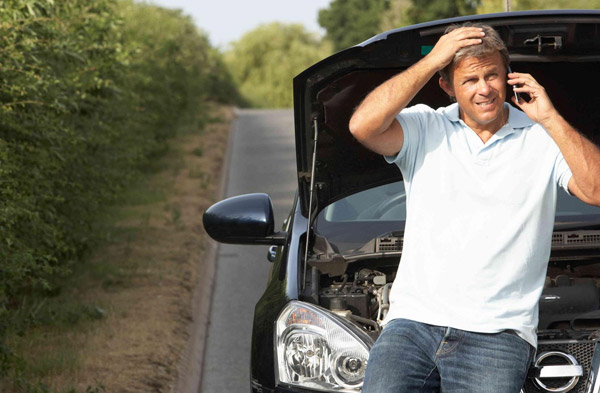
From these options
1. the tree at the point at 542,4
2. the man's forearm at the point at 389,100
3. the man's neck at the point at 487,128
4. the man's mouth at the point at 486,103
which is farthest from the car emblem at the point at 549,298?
the tree at the point at 542,4

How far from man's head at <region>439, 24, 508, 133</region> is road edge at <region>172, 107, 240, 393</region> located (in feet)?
11.9

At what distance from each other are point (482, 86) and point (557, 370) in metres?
1.15

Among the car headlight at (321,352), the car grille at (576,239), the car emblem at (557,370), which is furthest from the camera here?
the car grille at (576,239)

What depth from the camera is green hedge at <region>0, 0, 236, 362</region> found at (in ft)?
20.6

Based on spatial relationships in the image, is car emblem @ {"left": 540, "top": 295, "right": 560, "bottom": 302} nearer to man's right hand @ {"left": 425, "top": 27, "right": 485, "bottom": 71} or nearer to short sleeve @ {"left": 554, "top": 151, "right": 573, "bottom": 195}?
short sleeve @ {"left": 554, "top": 151, "right": 573, "bottom": 195}

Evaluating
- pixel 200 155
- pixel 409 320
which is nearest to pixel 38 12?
pixel 409 320

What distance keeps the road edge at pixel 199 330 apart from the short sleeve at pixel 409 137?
11.1 feet

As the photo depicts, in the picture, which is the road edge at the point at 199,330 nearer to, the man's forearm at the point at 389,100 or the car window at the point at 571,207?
the car window at the point at 571,207

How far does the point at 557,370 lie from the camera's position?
3680 millimetres

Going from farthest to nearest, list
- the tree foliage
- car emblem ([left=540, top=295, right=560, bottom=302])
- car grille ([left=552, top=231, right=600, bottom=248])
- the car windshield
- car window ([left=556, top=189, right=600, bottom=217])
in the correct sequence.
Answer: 1. the tree foliage
2. the car windshield
3. car window ([left=556, top=189, right=600, bottom=217])
4. car grille ([left=552, top=231, right=600, bottom=248])
5. car emblem ([left=540, top=295, right=560, bottom=302])

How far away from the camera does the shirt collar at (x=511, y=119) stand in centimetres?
337

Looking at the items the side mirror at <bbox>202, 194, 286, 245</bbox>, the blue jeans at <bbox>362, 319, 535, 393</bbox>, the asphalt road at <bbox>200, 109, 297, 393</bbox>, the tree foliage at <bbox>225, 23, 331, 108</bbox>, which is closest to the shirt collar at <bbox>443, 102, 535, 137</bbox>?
the blue jeans at <bbox>362, 319, 535, 393</bbox>

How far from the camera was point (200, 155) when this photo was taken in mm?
20266

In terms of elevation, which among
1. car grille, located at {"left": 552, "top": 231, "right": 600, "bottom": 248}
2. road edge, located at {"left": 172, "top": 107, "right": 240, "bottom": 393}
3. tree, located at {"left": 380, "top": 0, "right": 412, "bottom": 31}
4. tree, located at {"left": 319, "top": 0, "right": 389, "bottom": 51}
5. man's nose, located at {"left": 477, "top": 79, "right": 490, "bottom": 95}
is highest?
tree, located at {"left": 319, "top": 0, "right": 389, "bottom": 51}
